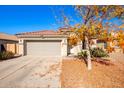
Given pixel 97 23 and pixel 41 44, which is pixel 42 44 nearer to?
pixel 41 44

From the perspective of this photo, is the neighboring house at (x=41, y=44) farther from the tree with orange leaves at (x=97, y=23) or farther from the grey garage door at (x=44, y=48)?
the tree with orange leaves at (x=97, y=23)

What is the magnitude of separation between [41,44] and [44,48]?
585 millimetres

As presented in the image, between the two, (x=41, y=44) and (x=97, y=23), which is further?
(x=41, y=44)

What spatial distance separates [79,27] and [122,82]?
3.57 meters

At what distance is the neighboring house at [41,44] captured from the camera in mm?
19641

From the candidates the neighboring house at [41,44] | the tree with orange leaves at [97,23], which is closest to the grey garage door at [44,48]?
the neighboring house at [41,44]

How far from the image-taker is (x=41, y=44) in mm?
19891

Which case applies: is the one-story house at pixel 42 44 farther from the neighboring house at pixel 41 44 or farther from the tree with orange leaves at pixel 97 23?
the tree with orange leaves at pixel 97 23

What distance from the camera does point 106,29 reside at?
8891 millimetres

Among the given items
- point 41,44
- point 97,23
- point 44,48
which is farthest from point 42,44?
point 97,23

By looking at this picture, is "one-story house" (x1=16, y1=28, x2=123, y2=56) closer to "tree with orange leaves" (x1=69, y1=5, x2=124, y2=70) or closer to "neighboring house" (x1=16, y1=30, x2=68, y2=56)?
"neighboring house" (x1=16, y1=30, x2=68, y2=56)

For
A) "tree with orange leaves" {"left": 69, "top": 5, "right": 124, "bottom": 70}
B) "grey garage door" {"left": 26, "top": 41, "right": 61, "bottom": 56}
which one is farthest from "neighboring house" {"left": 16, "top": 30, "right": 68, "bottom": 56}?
"tree with orange leaves" {"left": 69, "top": 5, "right": 124, "bottom": 70}

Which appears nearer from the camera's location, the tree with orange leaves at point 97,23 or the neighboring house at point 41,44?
the tree with orange leaves at point 97,23

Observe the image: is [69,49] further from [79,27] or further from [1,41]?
[79,27]
